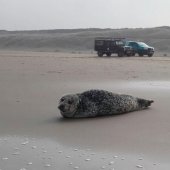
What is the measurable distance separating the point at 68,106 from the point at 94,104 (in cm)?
49

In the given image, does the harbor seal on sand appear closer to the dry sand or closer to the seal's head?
the seal's head

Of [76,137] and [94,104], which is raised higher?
[94,104]

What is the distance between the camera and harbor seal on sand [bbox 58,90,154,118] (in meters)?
8.32

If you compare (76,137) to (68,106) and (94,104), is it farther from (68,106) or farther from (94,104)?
(94,104)

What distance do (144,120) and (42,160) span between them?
2768 millimetres

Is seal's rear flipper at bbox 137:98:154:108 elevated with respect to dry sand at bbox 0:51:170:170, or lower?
elevated

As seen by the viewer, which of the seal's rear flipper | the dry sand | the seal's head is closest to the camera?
the dry sand

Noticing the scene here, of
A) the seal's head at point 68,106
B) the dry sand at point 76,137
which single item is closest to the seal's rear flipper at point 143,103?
the dry sand at point 76,137

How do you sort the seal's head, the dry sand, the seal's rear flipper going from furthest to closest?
the seal's rear flipper
the seal's head
the dry sand

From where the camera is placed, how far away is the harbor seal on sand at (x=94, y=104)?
8320 millimetres

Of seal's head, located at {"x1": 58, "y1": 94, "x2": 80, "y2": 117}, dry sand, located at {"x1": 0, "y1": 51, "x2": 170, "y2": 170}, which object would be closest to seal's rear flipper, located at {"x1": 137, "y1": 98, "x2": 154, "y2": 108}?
dry sand, located at {"x1": 0, "y1": 51, "x2": 170, "y2": 170}

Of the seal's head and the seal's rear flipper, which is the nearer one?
the seal's head

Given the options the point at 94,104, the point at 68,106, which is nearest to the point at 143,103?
the point at 94,104

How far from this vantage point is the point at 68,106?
27.2 ft
